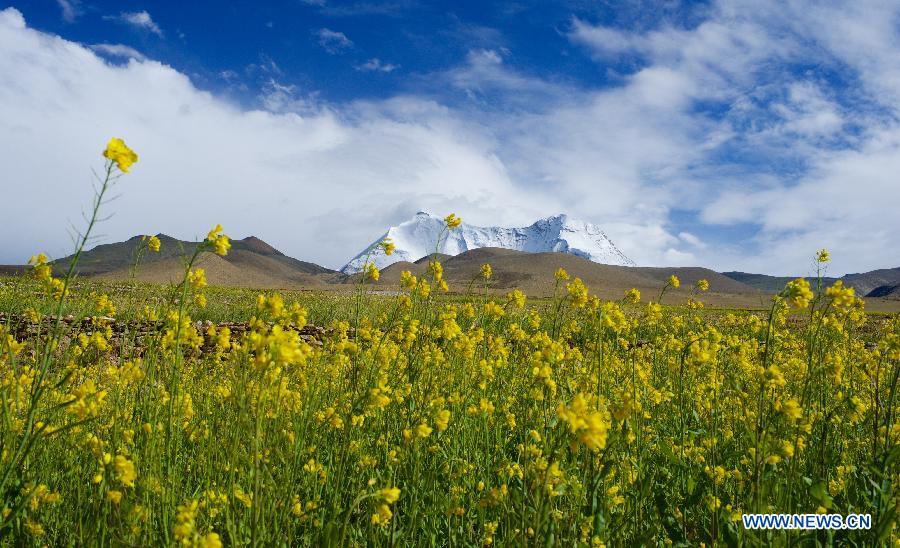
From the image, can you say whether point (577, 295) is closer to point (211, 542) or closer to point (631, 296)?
point (631, 296)

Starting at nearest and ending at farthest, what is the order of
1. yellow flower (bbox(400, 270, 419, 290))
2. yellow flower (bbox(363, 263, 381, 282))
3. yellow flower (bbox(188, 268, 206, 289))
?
yellow flower (bbox(188, 268, 206, 289)) < yellow flower (bbox(363, 263, 381, 282)) < yellow flower (bbox(400, 270, 419, 290))

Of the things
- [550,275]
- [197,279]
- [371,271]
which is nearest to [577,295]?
[371,271]

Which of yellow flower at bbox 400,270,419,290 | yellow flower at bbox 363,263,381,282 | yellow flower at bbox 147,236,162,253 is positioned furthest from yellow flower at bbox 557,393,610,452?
yellow flower at bbox 147,236,162,253

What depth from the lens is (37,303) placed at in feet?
12.3

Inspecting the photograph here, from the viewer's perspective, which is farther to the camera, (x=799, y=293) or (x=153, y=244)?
(x=153, y=244)

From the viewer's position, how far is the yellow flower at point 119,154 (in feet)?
7.41

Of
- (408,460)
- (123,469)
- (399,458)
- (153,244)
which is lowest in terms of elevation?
(408,460)

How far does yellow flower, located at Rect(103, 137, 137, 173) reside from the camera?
89.0 inches

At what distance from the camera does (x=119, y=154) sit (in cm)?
228

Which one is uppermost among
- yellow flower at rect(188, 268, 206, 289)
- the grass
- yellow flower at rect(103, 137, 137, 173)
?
yellow flower at rect(103, 137, 137, 173)

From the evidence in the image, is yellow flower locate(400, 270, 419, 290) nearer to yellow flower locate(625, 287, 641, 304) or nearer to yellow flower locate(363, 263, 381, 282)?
yellow flower locate(363, 263, 381, 282)

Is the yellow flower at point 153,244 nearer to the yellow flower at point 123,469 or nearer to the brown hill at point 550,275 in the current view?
the yellow flower at point 123,469

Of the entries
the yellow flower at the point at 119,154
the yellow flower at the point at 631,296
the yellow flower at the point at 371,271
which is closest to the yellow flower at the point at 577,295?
the yellow flower at the point at 631,296

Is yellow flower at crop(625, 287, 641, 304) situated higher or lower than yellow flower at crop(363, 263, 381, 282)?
lower
